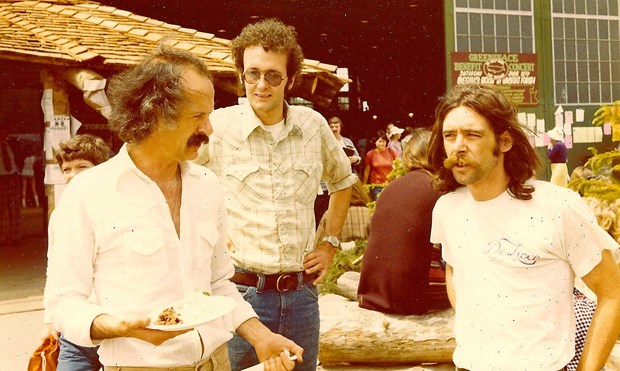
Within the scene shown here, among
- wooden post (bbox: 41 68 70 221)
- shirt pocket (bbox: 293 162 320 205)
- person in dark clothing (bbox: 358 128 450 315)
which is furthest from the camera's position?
wooden post (bbox: 41 68 70 221)

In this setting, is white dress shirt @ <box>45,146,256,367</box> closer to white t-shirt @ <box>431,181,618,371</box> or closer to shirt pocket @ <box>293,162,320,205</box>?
white t-shirt @ <box>431,181,618,371</box>

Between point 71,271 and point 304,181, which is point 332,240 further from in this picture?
point 71,271

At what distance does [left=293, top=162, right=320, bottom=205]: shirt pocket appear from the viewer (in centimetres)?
339

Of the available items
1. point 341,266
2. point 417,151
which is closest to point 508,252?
point 417,151

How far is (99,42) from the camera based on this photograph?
982 cm

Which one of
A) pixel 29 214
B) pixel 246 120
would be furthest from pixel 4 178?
pixel 246 120

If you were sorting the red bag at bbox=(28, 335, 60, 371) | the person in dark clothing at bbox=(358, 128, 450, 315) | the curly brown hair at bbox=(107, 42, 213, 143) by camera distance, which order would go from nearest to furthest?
the curly brown hair at bbox=(107, 42, 213, 143)
the red bag at bbox=(28, 335, 60, 371)
the person in dark clothing at bbox=(358, 128, 450, 315)

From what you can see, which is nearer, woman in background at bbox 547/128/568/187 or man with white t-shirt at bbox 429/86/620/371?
man with white t-shirt at bbox 429/86/620/371

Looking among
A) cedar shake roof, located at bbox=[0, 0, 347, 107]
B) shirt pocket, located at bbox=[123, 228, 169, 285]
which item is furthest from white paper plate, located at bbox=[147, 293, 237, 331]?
cedar shake roof, located at bbox=[0, 0, 347, 107]

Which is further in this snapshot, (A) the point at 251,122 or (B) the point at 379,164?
(B) the point at 379,164

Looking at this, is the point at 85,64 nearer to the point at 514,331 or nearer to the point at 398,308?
the point at 398,308

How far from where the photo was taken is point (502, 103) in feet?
8.98

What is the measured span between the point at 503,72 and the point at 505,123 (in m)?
12.6

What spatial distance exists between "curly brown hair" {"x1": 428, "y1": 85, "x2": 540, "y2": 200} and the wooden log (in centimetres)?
276
